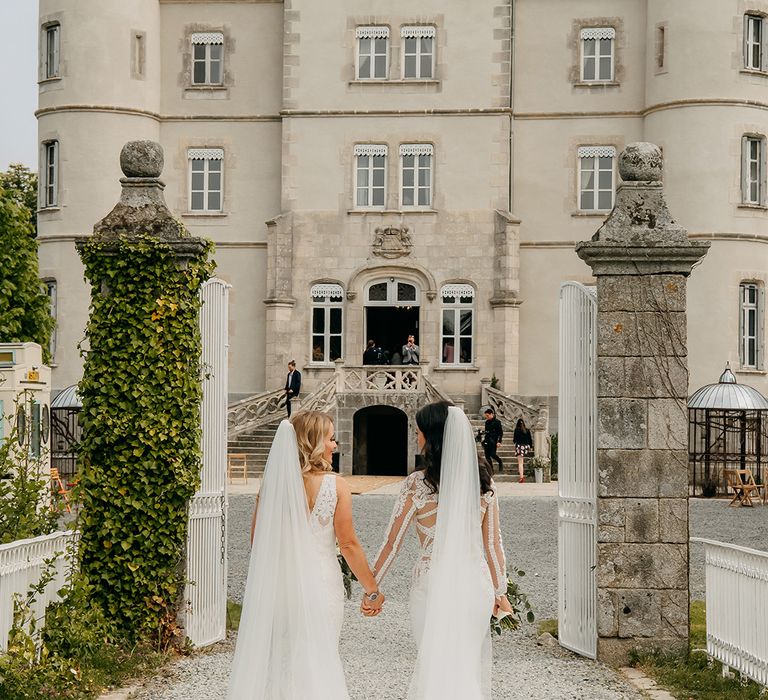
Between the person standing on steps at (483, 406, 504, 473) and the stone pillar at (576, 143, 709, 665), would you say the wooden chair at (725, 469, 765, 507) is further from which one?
the stone pillar at (576, 143, 709, 665)

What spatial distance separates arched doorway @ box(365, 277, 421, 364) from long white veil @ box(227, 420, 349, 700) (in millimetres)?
26560

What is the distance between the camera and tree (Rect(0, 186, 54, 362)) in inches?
1259

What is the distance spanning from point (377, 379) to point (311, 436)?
81.3 ft

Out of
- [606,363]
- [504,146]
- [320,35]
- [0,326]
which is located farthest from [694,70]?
[606,363]

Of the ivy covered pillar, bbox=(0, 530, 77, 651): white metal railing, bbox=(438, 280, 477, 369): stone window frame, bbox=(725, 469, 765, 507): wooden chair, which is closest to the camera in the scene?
bbox=(0, 530, 77, 651): white metal railing

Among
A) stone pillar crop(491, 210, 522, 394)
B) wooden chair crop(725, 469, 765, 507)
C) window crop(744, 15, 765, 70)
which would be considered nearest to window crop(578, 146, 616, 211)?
stone pillar crop(491, 210, 522, 394)

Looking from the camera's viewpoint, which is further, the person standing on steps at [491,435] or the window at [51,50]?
the window at [51,50]

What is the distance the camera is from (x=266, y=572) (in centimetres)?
681

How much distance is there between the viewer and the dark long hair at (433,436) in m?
6.69

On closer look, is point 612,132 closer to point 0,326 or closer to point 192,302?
point 0,326

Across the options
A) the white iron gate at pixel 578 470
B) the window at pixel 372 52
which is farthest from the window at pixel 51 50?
the white iron gate at pixel 578 470

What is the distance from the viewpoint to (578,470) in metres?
9.89

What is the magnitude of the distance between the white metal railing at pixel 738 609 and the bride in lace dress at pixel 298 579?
2.55 meters

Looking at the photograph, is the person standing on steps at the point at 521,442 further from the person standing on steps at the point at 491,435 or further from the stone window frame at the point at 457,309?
the stone window frame at the point at 457,309
